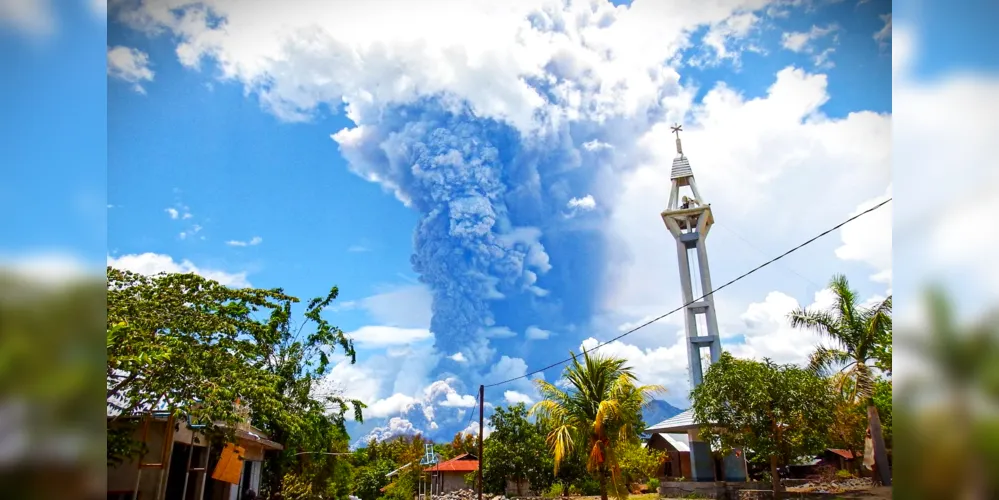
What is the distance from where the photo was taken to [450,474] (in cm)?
2962

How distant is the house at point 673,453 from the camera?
77.4 ft

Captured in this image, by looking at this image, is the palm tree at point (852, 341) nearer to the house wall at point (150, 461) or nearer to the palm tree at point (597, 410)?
the palm tree at point (597, 410)

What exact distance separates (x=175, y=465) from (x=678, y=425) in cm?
1490

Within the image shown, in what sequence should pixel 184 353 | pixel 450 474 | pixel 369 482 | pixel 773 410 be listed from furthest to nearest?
pixel 369 482
pixel 450 474
pixel 773 410
pixel 184 353

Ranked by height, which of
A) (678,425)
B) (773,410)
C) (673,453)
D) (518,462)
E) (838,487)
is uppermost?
(773,410)

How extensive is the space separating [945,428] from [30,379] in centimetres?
256

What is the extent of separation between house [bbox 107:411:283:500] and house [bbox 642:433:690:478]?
1586 cm

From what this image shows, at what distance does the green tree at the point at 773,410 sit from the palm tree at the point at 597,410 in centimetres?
351

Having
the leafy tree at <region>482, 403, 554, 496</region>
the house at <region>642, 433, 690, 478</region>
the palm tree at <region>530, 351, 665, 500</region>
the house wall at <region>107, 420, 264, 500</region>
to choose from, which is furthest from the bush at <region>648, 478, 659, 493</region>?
the house wall at <region>107, 420, 264, 500</region>

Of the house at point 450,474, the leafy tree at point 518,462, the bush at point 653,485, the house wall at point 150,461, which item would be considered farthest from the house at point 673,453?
the house wall at point 150,461

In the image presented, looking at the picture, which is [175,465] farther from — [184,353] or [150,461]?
[184,353]

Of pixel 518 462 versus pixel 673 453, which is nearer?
pixel 518 462

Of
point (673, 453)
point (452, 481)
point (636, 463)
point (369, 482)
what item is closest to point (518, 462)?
point (636, 463)

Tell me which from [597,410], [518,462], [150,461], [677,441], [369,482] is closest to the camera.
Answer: [150,461]
